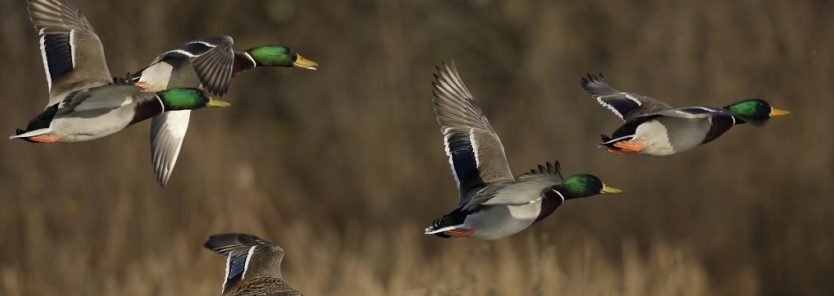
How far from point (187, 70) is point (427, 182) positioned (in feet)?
18.7

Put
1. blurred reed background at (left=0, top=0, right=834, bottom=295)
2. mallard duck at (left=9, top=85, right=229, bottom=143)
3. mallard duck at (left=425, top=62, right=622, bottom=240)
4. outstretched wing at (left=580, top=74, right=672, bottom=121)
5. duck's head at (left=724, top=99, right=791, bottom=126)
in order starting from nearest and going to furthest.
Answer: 1. mallard duck at (left=9, top=85, right=229, bottom=143)
2. mallard duck at (left=425, top=62, right=622, bottom=240)
3. duck's head at (left=724, top=99, right=791, bottom=126)
4. outstretched wing at (left=580, top=74, right=672, bottom=121)
5. blurred reed background at (left=0, top=0, right=834, bottom=295)

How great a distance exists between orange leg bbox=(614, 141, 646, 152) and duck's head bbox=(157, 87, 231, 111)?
1.43 m

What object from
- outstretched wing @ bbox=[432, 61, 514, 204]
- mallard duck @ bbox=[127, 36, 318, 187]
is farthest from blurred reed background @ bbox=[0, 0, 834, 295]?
mallard duck @ bbox=[127, 36, 318, 187]

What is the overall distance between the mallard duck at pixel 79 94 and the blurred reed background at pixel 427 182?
7.46ft

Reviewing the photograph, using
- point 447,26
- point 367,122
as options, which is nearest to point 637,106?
point 367,122

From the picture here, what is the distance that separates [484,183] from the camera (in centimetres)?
622

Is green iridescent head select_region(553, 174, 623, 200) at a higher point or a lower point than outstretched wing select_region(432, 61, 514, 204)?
lower

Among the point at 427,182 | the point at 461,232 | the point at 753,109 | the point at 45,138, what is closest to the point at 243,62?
the point at 45,138

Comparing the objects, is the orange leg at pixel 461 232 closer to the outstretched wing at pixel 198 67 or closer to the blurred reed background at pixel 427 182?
the outstretched wing at pixel 198 67

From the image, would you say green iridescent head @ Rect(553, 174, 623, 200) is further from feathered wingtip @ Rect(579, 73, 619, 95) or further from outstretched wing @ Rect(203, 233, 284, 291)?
outstretched wing @ Rect(203, 233, 284, 291)

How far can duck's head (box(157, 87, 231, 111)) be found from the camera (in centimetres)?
548

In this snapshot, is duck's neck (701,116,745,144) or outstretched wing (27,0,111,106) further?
duck's neck (701,116,745,144)

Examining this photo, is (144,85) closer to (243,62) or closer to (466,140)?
(243,62)

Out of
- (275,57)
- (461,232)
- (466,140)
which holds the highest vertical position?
(275,57)
